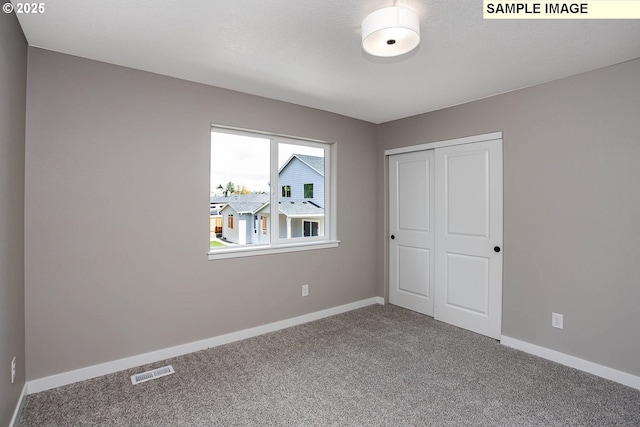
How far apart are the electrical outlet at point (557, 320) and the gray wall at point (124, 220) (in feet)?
8.26

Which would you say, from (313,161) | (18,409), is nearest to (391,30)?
(313,161)

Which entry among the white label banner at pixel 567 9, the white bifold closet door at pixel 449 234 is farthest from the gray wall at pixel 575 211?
the white label banner at pixel 567 9

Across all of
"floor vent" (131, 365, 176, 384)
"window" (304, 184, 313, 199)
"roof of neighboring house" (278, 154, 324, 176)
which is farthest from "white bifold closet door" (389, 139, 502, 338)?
"floor vent" (131, 365, 176, 384)

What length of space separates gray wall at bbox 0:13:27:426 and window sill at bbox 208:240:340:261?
52.9 inches

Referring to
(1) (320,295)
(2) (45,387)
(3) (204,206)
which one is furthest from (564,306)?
(2) (45,387)

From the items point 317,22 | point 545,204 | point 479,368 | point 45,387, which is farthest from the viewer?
point 545,204

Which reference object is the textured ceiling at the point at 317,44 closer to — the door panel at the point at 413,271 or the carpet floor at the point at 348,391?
the door panel at the point at 413,271

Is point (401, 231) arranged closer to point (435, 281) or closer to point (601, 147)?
point (435, 281)

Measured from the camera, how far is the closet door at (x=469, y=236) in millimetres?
3283

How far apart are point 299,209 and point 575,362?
9.53 feet

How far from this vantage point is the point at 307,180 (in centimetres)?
393

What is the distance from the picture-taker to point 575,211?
2729mm

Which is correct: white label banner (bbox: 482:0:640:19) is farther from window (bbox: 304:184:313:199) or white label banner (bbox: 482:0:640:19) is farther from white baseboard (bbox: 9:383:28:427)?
white baseboard (bbox: 9:383:28:427)

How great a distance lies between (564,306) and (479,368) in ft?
2.98
